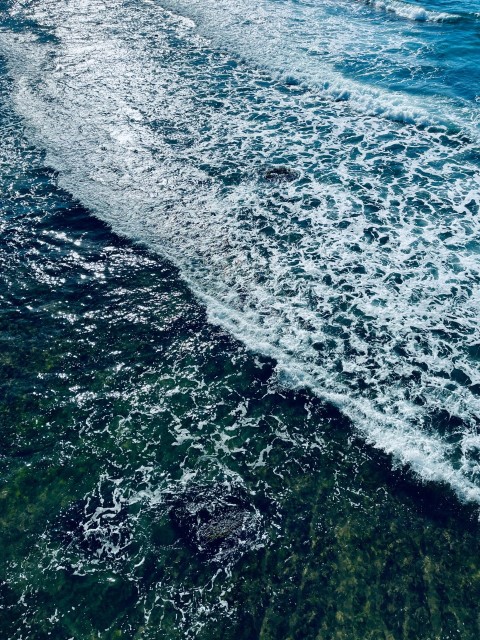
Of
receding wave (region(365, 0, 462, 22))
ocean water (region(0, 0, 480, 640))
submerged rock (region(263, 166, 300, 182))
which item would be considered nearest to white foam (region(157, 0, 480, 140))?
receding wave (region(365, 0, 462, 22))

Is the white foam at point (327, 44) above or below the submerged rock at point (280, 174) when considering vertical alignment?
above

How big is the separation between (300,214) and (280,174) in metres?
2.51

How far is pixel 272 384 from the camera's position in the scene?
33.7ft

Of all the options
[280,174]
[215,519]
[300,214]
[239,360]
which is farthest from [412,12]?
[215,519]

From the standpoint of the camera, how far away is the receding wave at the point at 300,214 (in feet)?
33.8

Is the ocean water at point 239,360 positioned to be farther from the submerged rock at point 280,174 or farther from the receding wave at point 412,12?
the receding wave at point 412,12

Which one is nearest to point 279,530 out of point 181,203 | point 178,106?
point 181,203

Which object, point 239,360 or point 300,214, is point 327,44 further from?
point 239,360

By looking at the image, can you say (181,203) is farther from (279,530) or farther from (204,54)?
(204,54)

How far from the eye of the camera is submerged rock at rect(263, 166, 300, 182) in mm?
16255

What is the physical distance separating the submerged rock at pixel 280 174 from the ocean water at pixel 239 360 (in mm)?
121

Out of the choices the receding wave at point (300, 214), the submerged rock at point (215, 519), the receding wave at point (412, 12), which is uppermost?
the receding wave at point (412, 12)

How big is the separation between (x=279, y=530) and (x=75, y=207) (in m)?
11.8

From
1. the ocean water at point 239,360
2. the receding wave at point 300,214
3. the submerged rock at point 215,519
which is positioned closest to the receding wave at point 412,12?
the ocean water at point 239,360
